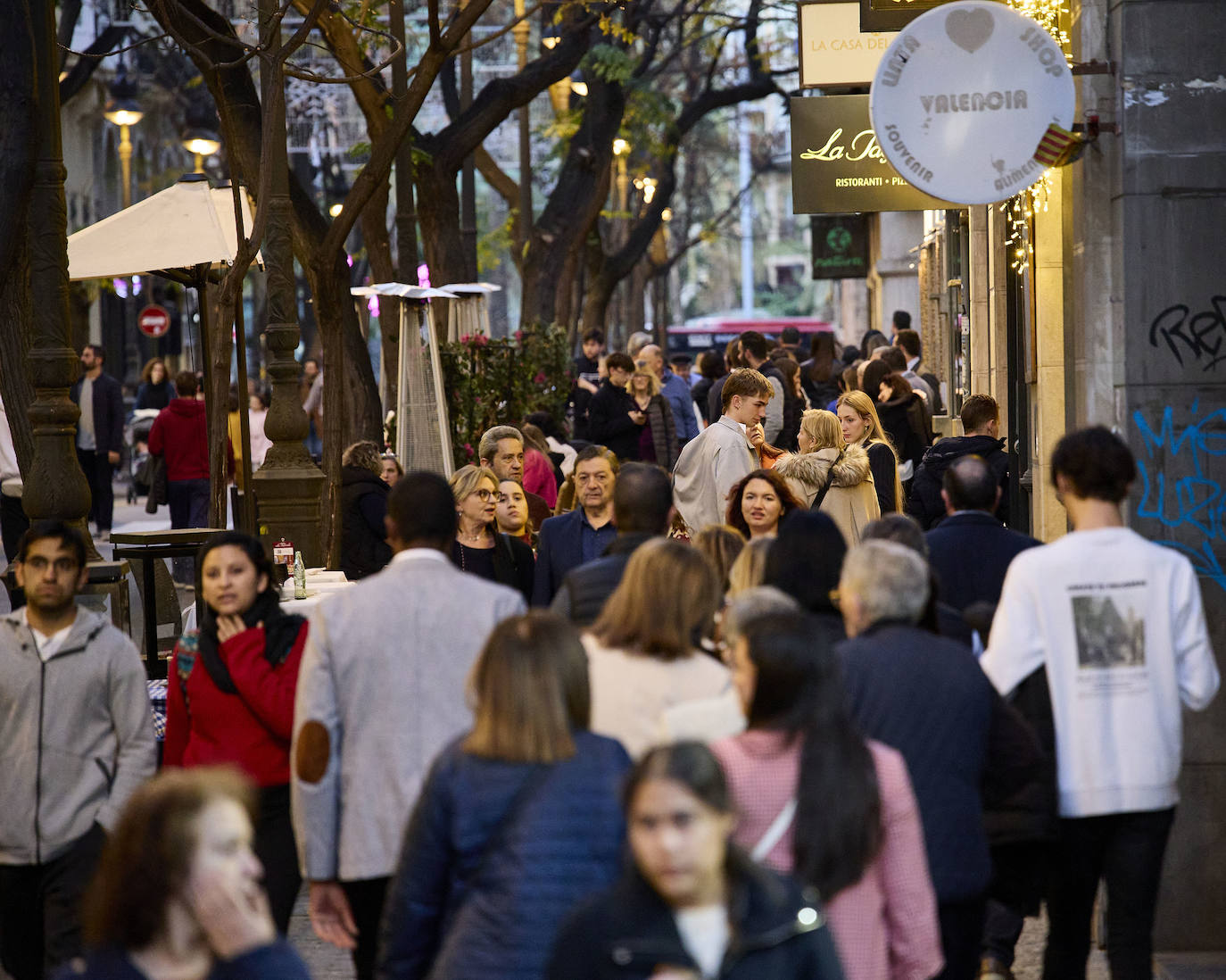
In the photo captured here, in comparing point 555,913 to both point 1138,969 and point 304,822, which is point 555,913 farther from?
point 1138,969

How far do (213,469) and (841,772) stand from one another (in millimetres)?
8103

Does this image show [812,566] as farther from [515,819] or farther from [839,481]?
[839,481]

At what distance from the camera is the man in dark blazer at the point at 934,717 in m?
4.54

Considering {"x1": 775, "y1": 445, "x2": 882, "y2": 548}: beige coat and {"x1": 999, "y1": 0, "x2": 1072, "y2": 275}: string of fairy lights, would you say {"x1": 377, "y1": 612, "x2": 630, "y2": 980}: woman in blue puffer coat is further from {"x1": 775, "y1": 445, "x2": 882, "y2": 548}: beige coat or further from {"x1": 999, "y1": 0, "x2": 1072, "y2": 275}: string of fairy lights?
{"x1": 775, "y1": 445, "x2": 882, "y2": 548}: beige coat

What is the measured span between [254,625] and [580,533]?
2531 mm

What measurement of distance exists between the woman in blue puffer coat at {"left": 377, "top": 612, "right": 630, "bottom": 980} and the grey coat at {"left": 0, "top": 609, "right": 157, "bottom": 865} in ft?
6.15

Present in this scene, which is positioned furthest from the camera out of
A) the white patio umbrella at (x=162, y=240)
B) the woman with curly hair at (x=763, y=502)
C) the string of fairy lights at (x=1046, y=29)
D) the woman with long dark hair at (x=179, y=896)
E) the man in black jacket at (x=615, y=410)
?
the man in black jacket at (x=615, y=410)

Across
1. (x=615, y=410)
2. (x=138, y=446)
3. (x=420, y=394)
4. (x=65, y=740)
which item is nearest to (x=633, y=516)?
(x=65, y=740)

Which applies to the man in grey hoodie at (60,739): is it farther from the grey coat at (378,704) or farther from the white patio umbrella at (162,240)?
the white patio umbrella at (162,240)

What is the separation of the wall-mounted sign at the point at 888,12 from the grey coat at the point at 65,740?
21.7 feet

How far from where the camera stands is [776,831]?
3842 mm

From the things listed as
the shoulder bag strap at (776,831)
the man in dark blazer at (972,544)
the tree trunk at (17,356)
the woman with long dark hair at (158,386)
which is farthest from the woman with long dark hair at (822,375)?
the shoulder bag strap at (776,831)

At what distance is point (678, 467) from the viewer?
33.3 feet

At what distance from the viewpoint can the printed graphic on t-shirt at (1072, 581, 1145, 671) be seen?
17.6 ft
